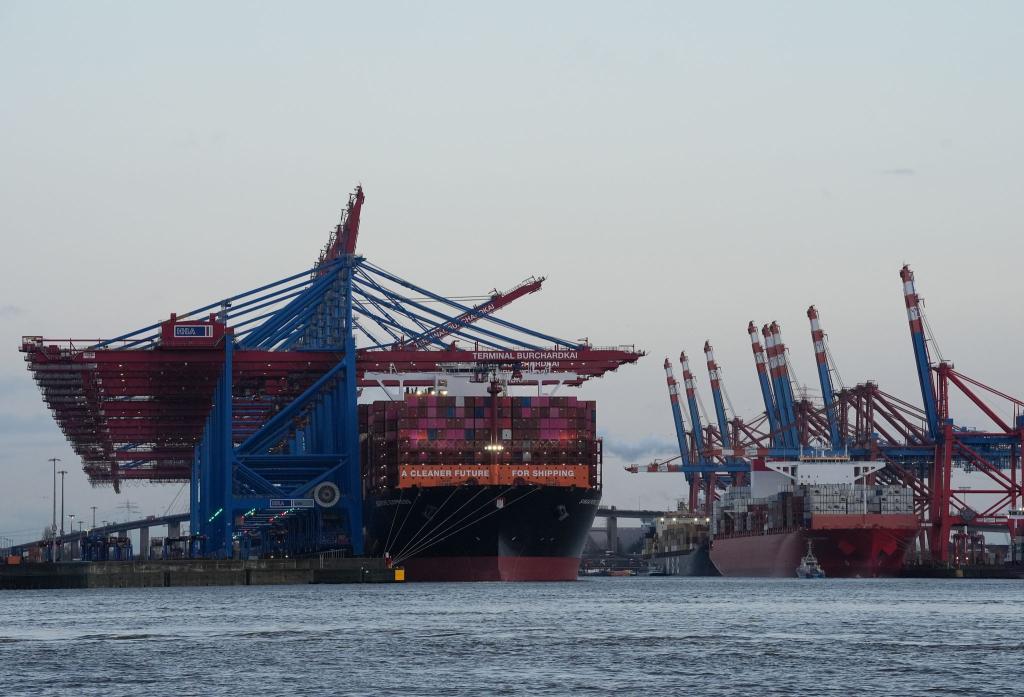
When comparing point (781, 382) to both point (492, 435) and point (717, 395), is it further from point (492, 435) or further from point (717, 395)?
point (492, 435)

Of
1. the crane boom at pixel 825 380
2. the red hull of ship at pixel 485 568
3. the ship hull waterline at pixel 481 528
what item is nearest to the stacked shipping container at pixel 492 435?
the ship hull waterline at pixel 481 528

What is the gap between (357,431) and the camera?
341ft

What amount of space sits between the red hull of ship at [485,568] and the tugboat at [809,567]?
32212mm

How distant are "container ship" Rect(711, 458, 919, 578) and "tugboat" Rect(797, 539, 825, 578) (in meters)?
0.37

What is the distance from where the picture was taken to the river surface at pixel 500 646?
132 ft

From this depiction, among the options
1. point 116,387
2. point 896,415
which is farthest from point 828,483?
point 116,387

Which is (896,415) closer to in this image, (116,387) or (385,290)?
(385,290)

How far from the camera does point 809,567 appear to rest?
5128 inches

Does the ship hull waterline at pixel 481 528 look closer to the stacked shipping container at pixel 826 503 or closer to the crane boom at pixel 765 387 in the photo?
the stacked shipping container at pixel 826 503

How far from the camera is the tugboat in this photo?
129375 mm

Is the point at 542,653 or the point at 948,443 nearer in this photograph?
the point at 542,653

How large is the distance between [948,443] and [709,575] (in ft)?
152

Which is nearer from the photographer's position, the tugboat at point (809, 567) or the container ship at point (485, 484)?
the container ship at point (485, 484)

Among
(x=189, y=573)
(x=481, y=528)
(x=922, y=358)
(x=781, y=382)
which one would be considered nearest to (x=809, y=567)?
(x=922, y=358)
